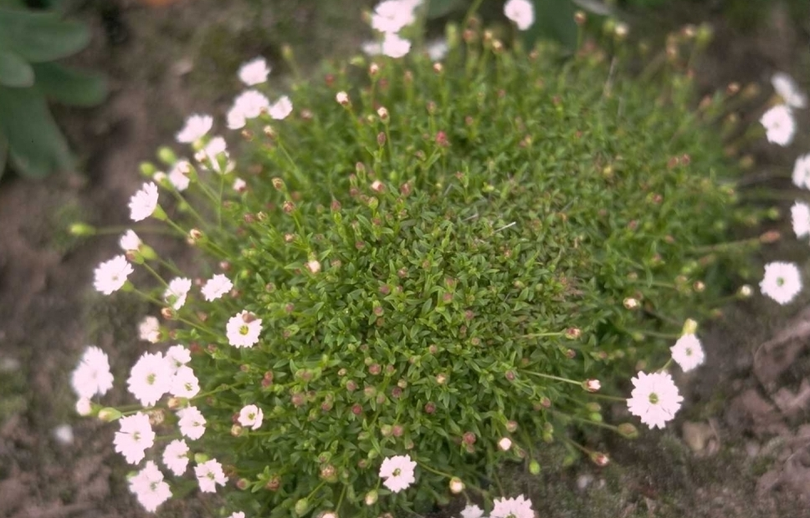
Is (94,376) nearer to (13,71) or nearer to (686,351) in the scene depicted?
(13,71)

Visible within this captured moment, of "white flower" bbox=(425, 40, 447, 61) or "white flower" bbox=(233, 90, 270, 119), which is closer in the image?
"white flower" bbox=(233, 90, 270, 119)

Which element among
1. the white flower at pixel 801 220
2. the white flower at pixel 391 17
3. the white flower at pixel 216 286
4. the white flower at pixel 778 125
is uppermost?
the white flower at pixel 391 17

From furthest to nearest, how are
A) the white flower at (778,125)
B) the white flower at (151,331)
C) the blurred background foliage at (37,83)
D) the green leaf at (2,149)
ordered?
the green leaf at (2,149)
the white flower at (778,125)
the blurred background foliage at (37,83)
the white flower at (151,331)

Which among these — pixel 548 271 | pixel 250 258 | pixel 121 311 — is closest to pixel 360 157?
pixel 250 258

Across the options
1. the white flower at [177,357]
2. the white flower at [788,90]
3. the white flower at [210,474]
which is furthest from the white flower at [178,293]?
the white flower at [788,90]

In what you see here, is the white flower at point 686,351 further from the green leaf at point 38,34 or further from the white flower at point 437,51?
the green leaf at point 38,34

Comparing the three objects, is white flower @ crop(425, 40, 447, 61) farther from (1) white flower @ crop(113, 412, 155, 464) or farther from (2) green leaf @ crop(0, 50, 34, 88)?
(1) white flower @ crop(113, 412, 155, 464)

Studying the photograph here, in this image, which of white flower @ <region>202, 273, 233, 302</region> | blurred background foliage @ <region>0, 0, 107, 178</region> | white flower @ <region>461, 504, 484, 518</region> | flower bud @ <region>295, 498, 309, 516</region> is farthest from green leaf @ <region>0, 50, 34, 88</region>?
white flower @ <region>461, 504, 484, 518</region>
